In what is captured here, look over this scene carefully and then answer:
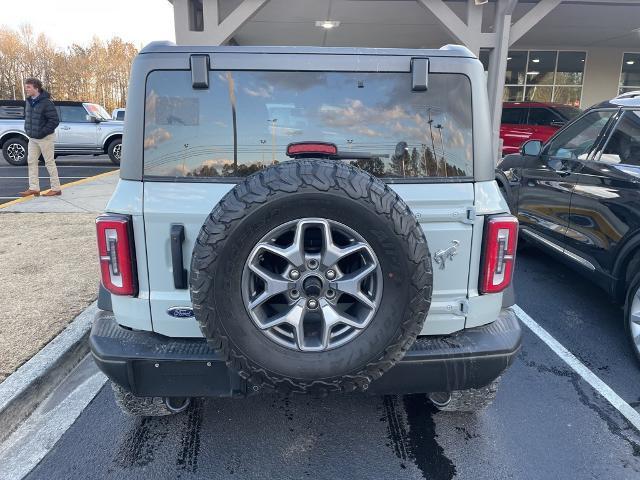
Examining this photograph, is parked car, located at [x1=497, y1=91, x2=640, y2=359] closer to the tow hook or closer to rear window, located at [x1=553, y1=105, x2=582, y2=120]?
the tow hook

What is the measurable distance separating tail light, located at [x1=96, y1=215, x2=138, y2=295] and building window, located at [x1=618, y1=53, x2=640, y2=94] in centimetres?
1898

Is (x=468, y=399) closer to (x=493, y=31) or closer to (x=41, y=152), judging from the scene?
(x=41, y=152)

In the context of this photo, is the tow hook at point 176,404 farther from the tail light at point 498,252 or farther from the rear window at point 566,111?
the rear window at point 566,111

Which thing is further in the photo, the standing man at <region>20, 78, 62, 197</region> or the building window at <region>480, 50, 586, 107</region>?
the building window at <region>480, 50, 586, 107</region>

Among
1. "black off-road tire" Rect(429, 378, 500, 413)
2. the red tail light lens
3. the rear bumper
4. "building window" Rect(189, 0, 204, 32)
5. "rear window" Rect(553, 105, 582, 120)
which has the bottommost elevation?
"black off-road tire" Rect(429, 378, 500, 413)

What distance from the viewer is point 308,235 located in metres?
2.10

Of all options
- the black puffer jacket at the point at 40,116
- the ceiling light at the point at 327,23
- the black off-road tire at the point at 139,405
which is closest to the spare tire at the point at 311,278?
the black off-road tire at the point at 139,405

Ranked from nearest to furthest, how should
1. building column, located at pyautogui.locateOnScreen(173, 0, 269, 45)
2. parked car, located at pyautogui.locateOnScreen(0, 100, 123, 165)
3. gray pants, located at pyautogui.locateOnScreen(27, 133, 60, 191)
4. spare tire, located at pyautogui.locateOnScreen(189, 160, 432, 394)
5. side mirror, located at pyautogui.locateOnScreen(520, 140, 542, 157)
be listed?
spare tire, located at pyautogui.locateOnScreen(189, 160, 432, 394)
side mirror, located at pyautogui.locateOnScreen(520, 140, 542, 157)
gray pants, located at pyautogui.locateOnScreen(27, 133, 60, 191)
building column, located at pyautogui.locateOnScreen(173, 0, 269, 45)
parked car, located at pyautogui.locateOnScreen(0, 100, 123, 165)

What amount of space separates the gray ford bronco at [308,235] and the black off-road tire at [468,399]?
0.43 m

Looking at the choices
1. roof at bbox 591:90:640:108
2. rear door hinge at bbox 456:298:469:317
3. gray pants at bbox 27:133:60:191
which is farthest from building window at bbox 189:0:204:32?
rear door hinge at bbox 456:298:469:317

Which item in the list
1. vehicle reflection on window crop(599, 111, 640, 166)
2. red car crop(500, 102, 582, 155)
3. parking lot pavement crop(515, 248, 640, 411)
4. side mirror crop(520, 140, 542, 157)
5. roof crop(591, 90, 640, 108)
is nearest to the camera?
parking lot pavement crop(515, 248, 640, 411)

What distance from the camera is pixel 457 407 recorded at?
2727mm

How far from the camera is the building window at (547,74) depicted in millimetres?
16719

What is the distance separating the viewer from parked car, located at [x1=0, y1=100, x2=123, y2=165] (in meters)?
14.3
